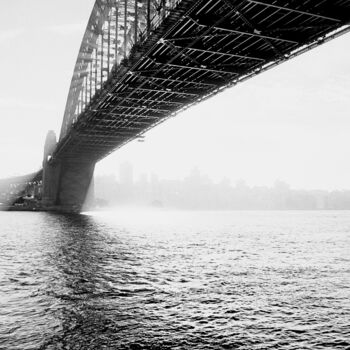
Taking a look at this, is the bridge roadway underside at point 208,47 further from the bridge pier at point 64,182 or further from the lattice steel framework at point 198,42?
the bridge pier at point 64,182

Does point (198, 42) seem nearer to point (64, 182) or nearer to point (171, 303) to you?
point (171, 303)

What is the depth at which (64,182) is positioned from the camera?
7975 cm

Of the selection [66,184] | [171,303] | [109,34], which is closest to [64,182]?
[66,184]

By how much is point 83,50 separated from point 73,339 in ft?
150

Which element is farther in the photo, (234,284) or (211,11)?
(211,11)

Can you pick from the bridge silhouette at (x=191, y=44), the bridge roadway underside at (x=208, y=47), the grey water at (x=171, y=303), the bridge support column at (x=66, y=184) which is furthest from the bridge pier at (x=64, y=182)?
the grey water at (x=171, y=303)

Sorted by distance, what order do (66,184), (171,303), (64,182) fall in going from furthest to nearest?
(66,184) → (64,182) → (171,303)

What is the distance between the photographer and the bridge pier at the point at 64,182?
Answer: 3113 inches

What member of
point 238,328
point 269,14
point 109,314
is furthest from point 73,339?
point 269,14

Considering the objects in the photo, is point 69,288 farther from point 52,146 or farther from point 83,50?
point 52,146

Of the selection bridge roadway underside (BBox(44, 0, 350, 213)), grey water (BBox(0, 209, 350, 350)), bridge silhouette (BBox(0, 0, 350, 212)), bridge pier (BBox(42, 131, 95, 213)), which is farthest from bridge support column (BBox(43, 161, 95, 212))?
grey water (BBox(0, 209, 350, 350))

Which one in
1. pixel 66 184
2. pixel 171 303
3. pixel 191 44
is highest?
pixel 191 44

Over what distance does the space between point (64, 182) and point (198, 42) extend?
62.6 meters

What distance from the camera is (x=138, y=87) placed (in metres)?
29.9
